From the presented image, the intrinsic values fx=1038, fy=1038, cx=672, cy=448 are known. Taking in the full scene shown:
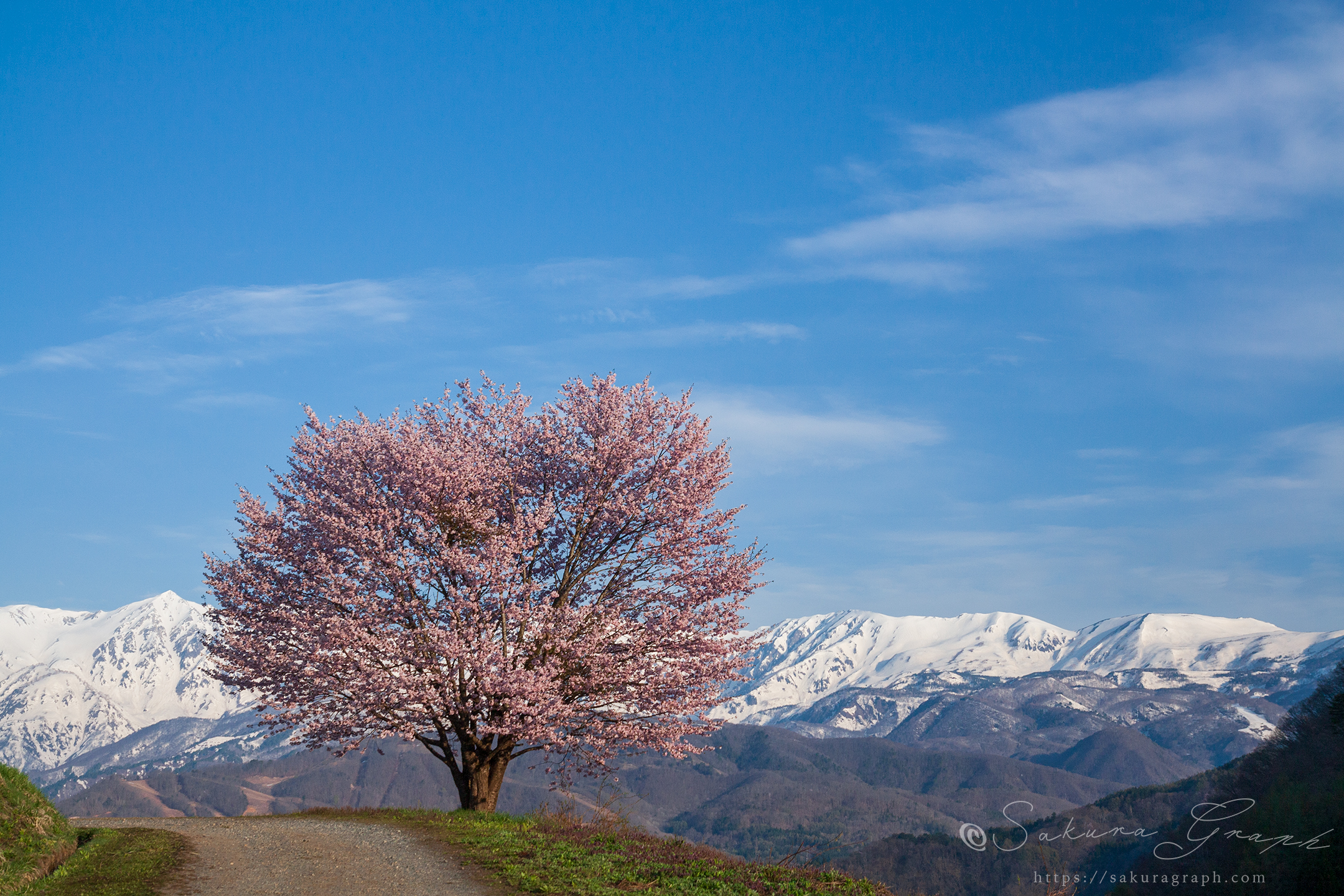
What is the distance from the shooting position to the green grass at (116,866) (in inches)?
735

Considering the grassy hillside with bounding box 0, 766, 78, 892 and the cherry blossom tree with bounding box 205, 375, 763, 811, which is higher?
the cherry blossom tree with bounding box 205, 375, 763, 811

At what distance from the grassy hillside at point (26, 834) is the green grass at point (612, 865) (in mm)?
8037

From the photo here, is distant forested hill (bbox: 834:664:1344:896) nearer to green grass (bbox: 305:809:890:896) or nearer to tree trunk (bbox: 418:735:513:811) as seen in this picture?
green grass (bbox: 305:809:890:896)

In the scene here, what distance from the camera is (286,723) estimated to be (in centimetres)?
3400

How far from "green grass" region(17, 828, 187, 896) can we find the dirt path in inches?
21.2

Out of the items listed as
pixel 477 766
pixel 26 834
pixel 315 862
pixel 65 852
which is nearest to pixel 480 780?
pixel 477 766

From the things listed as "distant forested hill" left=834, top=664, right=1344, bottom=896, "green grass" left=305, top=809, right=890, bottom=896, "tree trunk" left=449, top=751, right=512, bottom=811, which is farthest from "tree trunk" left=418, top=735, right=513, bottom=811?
"distant forested hill" left=834, top=664, right=1344, bottom=896

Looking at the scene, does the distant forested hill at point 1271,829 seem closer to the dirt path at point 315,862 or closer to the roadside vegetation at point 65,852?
the dirt path at point 315,862

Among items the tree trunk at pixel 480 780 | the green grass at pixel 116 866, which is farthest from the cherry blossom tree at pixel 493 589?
the green grass at pixel 116 866

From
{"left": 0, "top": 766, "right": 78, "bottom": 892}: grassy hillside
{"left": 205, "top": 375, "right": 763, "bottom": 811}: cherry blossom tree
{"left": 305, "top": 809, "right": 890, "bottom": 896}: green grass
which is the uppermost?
{"left": 205, "top": 375, "right": 763, "bottom": 811}: cherry blossom tree

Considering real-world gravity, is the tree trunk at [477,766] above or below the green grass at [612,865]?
above

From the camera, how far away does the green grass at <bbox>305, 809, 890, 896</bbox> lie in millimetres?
19609

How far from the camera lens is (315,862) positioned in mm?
21609

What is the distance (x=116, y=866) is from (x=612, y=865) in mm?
10001
